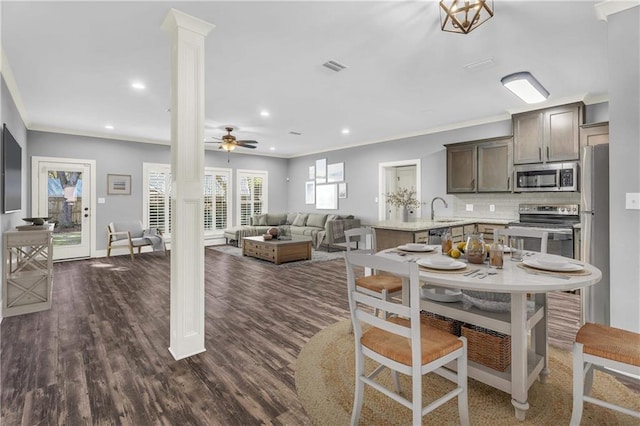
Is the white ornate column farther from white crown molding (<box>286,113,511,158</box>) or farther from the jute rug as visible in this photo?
white crown molding (<box>286,113,511,158</box>)

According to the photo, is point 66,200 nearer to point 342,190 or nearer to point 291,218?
point 291,218

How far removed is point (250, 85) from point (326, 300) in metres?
2.92

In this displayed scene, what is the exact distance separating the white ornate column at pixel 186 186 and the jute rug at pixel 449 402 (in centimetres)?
94

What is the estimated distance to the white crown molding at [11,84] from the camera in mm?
3406

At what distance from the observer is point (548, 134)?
474cm

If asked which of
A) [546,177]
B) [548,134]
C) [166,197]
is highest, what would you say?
[548,134]

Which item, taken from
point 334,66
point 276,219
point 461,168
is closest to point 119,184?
point 276,219

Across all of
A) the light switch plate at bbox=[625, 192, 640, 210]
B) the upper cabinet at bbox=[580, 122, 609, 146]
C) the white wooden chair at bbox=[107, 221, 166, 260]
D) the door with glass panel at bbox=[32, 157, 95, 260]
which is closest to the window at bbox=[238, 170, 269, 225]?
the white wooden chair at bbox=[107, 221, 166, 260]

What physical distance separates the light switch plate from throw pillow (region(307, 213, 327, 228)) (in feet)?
21.3

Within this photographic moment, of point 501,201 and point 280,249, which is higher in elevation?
point 501,201

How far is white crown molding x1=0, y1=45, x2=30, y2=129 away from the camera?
3406 mm

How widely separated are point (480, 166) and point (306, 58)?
3667 mm

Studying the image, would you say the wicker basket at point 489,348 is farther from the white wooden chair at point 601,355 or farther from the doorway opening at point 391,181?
the doorway opening at point 391,181

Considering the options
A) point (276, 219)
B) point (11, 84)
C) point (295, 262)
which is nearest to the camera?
point (11, 84)
